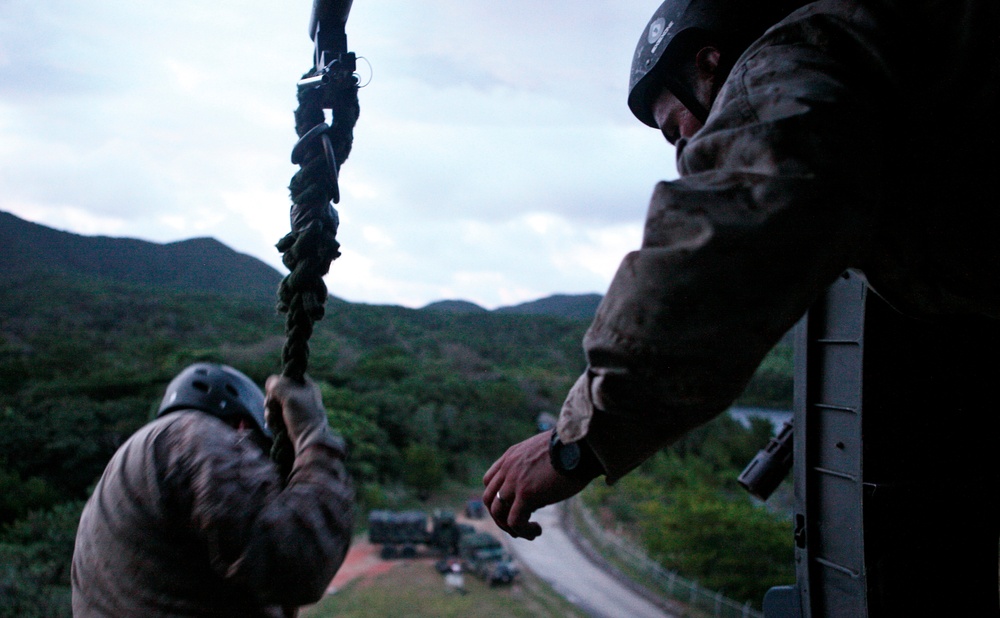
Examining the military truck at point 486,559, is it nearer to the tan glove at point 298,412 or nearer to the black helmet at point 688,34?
the tan glove at point 298,412

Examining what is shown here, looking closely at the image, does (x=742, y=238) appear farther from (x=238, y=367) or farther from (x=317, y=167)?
(x=238, y=367)

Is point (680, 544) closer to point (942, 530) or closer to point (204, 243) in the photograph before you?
point (942, 530)

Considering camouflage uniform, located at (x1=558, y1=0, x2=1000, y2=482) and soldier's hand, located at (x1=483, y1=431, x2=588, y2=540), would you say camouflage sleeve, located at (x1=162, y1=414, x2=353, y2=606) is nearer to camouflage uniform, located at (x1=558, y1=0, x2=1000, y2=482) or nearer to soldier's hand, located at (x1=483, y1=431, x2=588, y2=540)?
soldier's hand, located at (x1=483, y1=431, x2=588, y2=540)

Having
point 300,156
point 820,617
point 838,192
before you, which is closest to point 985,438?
point 820,617

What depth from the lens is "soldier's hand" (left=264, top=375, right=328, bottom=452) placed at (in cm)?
167

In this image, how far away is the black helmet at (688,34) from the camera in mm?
1528

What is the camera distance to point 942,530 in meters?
1.92

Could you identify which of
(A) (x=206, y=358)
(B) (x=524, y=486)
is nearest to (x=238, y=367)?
(A) (x=206, y=358)

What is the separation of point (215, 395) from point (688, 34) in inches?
63.3

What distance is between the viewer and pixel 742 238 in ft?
3.23

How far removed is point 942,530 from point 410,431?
64.5 ft

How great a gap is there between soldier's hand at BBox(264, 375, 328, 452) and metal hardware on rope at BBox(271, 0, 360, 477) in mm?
101

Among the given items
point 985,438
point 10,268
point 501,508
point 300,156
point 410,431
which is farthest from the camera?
point 410,431

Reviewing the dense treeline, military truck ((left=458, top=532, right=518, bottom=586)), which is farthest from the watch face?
military truck ((left=458, top=532, right=518, bottom=586))
